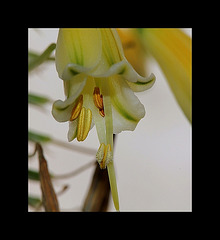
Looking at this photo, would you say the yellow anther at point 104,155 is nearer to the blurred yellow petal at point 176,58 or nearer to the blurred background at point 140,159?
the blurred yellow petal at point 176,58

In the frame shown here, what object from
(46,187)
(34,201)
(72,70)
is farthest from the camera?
(34,201)

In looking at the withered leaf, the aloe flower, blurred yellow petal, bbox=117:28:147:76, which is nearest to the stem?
the aloe flower

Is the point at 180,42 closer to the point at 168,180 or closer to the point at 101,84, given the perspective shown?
the point at 101,84

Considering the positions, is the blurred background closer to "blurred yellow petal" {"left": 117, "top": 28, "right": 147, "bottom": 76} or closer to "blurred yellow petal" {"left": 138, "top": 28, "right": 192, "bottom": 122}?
"blurred yellow petal" {"left": 117, "top": 28, "right": 147, "bottom": 76}

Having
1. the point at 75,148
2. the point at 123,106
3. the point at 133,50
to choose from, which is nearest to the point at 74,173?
the point at 75,148

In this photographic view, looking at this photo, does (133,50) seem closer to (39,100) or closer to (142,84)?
(39,100)

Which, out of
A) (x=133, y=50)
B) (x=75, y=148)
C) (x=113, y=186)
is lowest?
(x=113, y=186)

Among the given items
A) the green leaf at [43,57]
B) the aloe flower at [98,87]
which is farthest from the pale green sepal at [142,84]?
the green leaf at [43,57]
